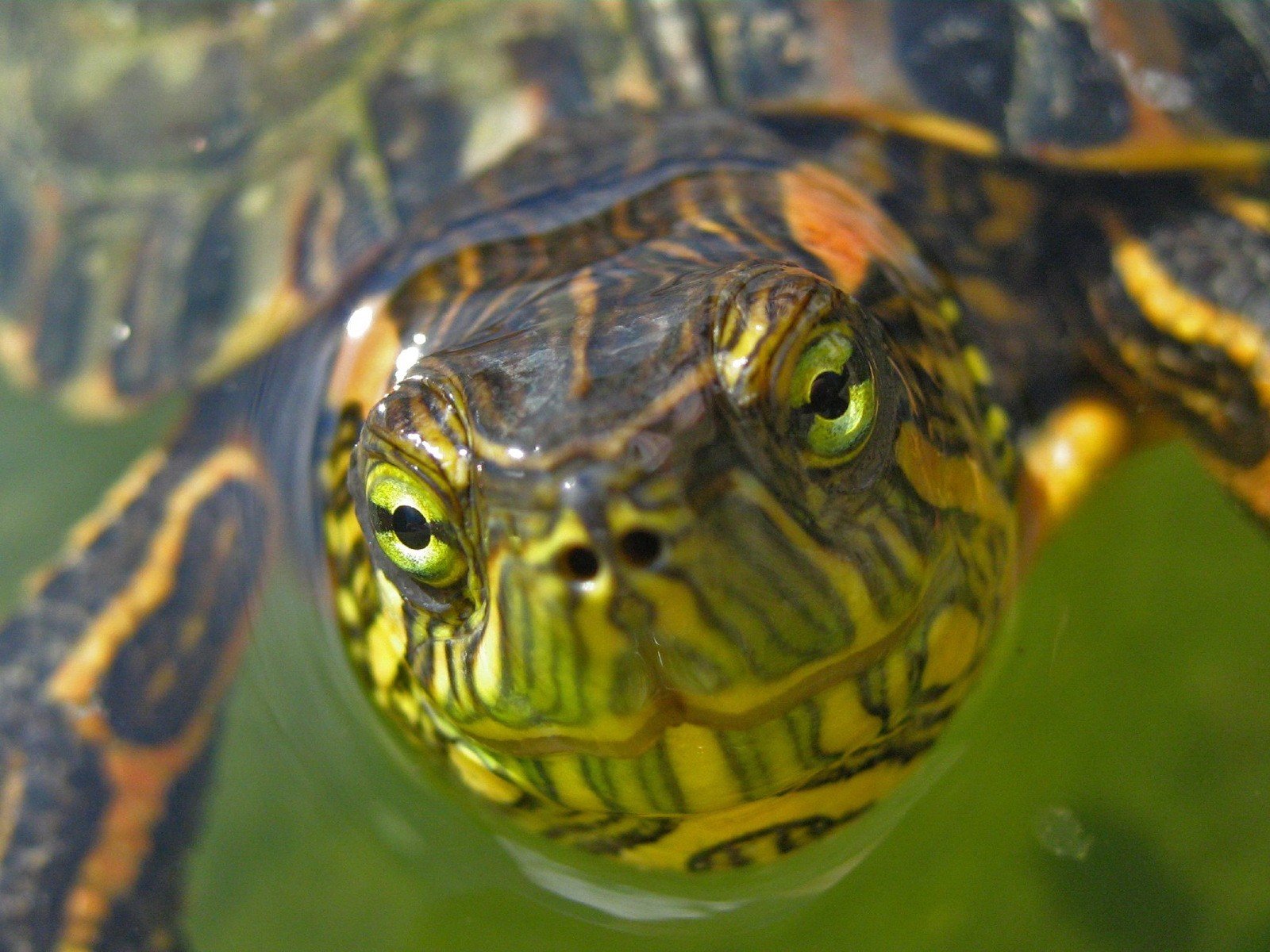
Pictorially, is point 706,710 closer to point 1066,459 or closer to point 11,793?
point 1066,459

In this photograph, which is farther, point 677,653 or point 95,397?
point 95,397

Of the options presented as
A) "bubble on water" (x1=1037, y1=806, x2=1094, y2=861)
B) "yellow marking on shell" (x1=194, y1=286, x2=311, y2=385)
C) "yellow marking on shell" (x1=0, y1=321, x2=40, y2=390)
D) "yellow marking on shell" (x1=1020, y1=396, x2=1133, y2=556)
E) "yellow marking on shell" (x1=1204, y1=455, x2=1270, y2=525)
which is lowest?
"bubble on water" (x1=1037, y1=806, x2=1094, y2=861)

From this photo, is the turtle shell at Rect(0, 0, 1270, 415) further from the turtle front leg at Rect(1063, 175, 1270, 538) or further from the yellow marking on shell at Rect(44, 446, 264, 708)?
the yellow marking on shell at Rect(44, 446, 264, 708)

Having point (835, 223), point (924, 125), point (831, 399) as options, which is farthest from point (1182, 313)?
point (831, 399)

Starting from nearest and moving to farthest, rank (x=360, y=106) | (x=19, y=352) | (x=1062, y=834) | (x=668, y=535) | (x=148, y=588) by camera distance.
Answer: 1. (x=668, y=535)
2. (x=1062, y=834)
3. (x=148, y=588)
4. (x=360, y=106)
5. (x=19, y=352)

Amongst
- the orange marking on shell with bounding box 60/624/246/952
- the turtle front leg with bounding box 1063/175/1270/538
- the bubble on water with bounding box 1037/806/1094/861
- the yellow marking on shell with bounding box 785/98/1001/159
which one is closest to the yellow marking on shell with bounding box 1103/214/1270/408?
the turtle front leg with bounding box 1063/175/1270/538

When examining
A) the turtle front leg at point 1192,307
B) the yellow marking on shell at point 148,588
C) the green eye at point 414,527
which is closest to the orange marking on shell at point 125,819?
the yellow marking on shell at point 148,588

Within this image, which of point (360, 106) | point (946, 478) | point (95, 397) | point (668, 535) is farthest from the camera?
point (95, 397)

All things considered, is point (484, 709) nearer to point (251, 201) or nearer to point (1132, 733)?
point (1132, 733)
